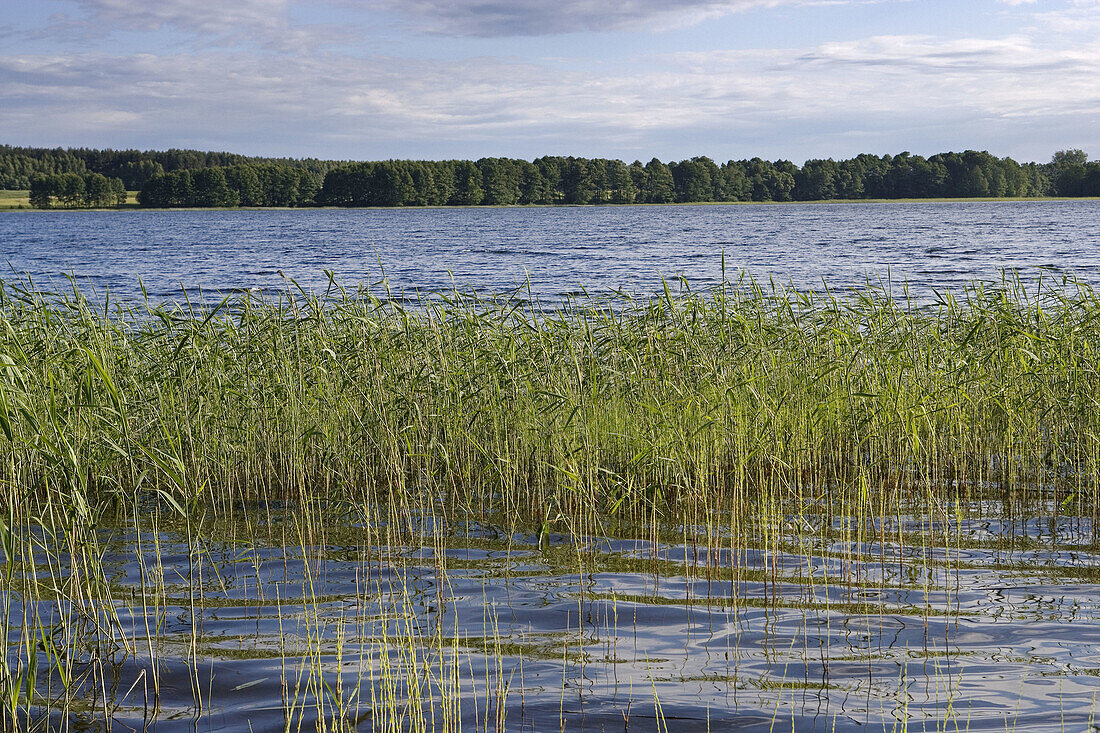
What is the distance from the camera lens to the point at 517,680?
4730mm

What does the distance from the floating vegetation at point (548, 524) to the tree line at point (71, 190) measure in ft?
454

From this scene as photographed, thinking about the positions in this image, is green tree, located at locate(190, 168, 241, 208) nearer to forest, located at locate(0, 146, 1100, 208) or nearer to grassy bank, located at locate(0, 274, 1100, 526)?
forest, located at locate(0, 146, 1100, 208)

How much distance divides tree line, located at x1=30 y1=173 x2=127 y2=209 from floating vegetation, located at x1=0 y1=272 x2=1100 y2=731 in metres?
138

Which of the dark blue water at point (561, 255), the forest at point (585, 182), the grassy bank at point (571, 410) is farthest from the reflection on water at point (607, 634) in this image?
the forest at point (585, 182)

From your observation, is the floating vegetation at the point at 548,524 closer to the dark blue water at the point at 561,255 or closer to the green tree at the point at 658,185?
the dark blue water at the point at 561,255

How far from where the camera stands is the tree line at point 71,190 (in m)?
130

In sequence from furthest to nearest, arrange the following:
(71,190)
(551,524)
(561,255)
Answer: (71,190), (561,255), (551,524)

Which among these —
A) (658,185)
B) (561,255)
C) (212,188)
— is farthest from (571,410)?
(212,188)

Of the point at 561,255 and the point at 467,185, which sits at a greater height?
the point at 467,185

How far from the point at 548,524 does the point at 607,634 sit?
1785mm

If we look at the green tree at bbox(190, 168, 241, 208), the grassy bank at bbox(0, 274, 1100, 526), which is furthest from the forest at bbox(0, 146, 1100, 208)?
the grassy bank at bbox(0, 274, 1100, 526)

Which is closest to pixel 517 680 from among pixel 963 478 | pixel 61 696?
pixel 61 696

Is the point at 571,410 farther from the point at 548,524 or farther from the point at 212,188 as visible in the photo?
the point at 212,188

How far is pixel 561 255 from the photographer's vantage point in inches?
1729
